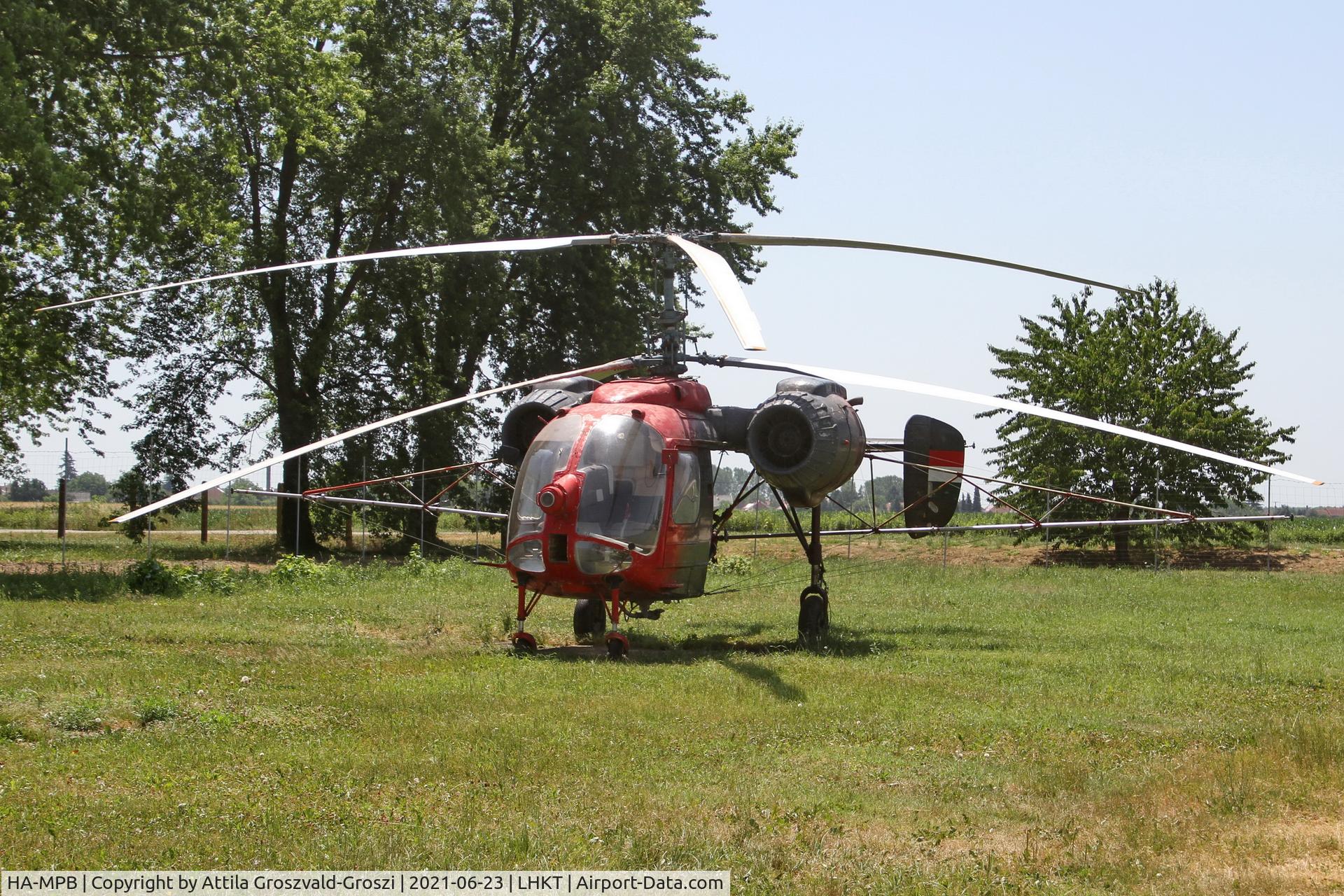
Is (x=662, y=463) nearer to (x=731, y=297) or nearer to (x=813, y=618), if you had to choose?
(x=813, y=618)

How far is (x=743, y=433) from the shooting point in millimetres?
16094

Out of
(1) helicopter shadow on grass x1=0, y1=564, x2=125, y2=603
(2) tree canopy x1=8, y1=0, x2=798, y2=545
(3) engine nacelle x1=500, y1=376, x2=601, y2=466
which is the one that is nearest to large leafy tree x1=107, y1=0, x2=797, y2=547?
(2) tree canopy x1=8, y1=0, x2=798, y2=545

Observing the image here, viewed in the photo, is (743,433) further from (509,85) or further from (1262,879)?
(509,85)

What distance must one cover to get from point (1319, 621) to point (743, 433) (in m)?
9.86

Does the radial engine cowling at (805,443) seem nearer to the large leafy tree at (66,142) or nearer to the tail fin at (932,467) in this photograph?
the tail fin at (932,467)

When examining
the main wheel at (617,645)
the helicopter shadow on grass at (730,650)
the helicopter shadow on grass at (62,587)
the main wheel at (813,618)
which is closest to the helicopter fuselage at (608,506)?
the main wheel at (617,645)

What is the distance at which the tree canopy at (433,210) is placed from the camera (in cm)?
3139

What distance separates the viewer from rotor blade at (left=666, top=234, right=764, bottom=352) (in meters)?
9.57

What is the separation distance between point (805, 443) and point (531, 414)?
3529mm

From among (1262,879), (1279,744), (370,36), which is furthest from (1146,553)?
(1262,879)

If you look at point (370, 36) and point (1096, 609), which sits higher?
point (370, 36)

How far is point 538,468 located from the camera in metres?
14.6

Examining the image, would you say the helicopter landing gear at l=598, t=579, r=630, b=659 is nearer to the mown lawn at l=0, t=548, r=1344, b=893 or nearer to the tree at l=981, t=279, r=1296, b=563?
the mown lawn at l=0, t=548, r=1344, b=893

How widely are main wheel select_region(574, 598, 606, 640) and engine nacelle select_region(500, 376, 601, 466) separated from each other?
2.00 m
